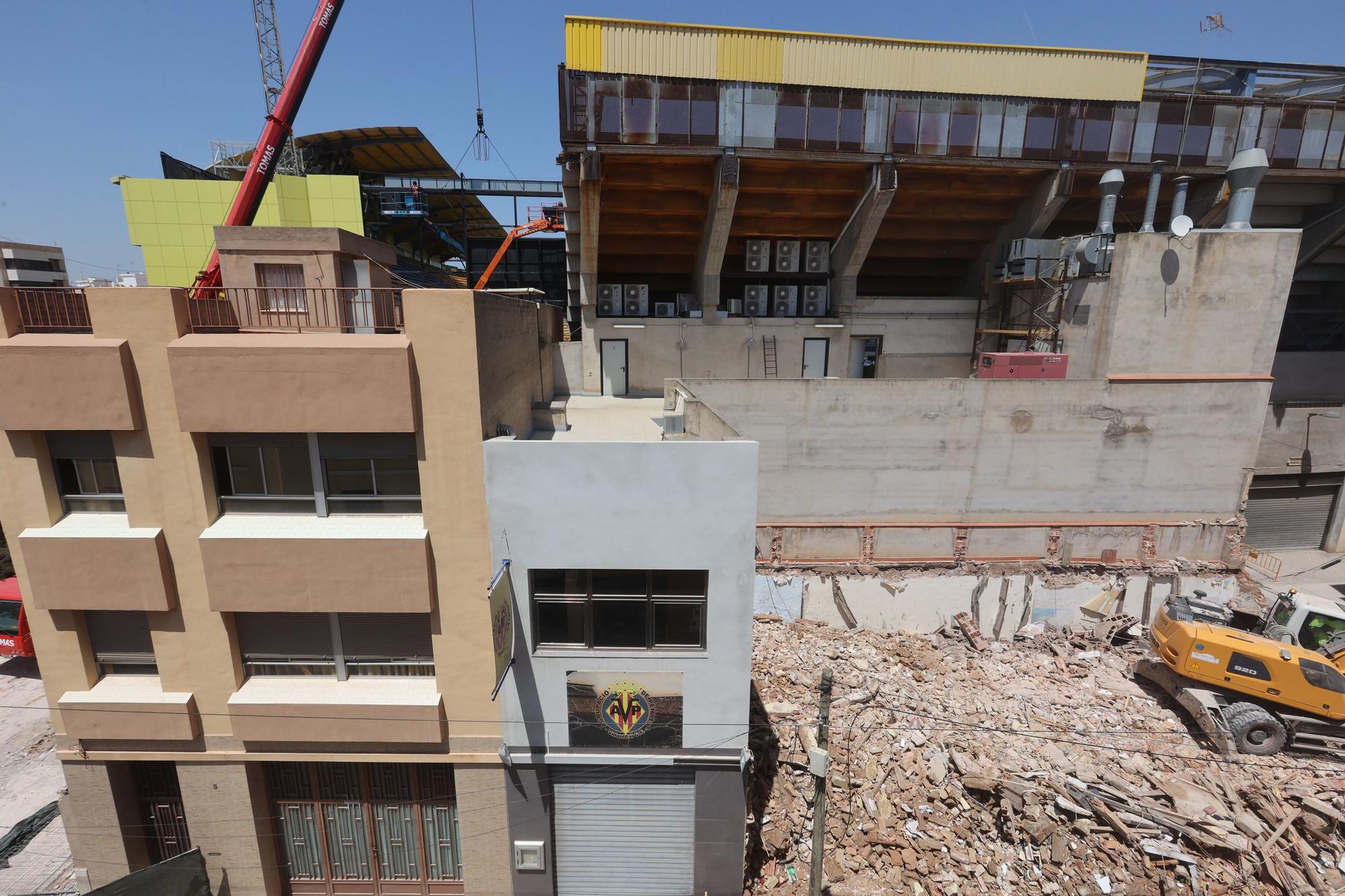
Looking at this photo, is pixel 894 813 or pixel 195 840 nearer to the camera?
pixel 195 840

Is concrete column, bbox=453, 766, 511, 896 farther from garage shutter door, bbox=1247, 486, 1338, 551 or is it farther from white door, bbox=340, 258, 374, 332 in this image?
garage shutter door, bbox=1247, 486, 1338, 551

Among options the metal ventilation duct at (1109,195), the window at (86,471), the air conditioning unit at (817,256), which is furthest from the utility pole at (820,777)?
the metal ventilation duct at (1109,195)

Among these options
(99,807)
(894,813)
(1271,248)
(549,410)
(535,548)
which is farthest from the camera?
(1271,248)

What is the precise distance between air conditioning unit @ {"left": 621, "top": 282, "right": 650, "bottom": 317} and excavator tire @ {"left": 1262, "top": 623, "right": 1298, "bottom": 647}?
23.2 meters

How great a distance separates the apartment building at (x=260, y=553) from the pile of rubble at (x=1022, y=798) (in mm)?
6458

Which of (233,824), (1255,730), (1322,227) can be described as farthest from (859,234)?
(233,824)

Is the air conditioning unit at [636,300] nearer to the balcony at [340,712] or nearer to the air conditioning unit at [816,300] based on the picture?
the air conditioning unit at [816,300]

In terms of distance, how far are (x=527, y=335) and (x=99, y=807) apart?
1159 cm

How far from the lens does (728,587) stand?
874cm

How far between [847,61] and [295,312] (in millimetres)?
21508

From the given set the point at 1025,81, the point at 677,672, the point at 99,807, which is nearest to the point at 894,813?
the point at 677,672

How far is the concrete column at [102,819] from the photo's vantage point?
975 cm

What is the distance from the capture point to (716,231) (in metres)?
23.4

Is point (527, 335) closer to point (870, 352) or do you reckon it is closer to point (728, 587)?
point (728, 587)
